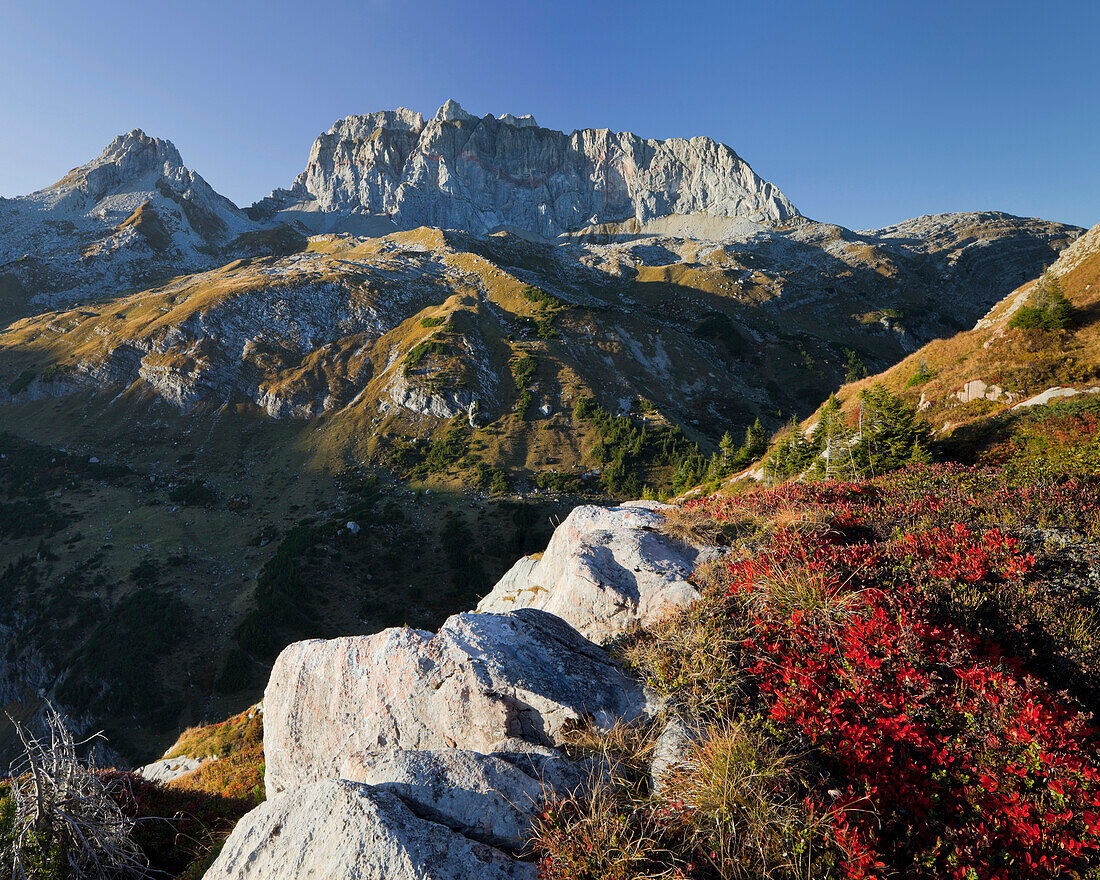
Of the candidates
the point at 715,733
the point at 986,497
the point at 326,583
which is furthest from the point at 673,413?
the point at 715,733

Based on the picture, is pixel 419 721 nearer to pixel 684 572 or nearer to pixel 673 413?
pixel 684 572

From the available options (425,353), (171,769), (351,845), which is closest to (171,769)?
A: (171,769)

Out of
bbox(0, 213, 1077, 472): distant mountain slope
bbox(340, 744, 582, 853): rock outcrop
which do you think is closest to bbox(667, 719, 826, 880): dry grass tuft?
bbox(340, 744, 582, 853): rock outcrop

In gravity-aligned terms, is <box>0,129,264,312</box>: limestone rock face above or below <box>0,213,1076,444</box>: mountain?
above

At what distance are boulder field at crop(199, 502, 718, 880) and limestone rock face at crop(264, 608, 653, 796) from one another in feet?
0.08

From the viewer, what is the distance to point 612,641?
9.07m

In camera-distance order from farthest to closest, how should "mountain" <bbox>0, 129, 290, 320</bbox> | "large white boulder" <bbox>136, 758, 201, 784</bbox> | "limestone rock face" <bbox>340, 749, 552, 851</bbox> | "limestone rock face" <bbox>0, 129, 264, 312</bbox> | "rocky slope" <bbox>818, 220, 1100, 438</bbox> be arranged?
"limestone rock face" <bbox>0, 129, 264, 312</bbox>, "mountain" <bbox>0, 129, 290, 320</bbox>, "rocky slope" <bbox>818, 220, 1100, 438</bbox>, "large white boulder" <bbox>136, 758, 201, 784</bbox>, "limestone rock face" <bbox>340, 749, 552, 851</bbox>

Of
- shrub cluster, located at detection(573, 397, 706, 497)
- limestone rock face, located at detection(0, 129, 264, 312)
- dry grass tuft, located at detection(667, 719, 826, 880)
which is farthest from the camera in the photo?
limestone rock face, located at detection(0, 129, 264, 312)

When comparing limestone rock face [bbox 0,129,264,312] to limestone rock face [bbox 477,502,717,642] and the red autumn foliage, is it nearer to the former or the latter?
limestone rock face [bbox 477,502,717,642]

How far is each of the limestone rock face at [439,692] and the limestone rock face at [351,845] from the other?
196 cm

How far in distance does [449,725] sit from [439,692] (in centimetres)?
53

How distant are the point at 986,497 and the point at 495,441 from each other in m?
72.1

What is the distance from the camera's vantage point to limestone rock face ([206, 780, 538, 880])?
4605 millimetres

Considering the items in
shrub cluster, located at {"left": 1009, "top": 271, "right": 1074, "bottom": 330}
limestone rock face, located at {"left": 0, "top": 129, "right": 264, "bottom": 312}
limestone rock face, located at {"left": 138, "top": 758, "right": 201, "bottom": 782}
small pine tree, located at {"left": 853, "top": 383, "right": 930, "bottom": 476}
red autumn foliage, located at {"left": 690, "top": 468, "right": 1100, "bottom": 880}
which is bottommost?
limestone rock face, located at {"left": 138, "top": 758, "right": 201, "bottom": 782}
